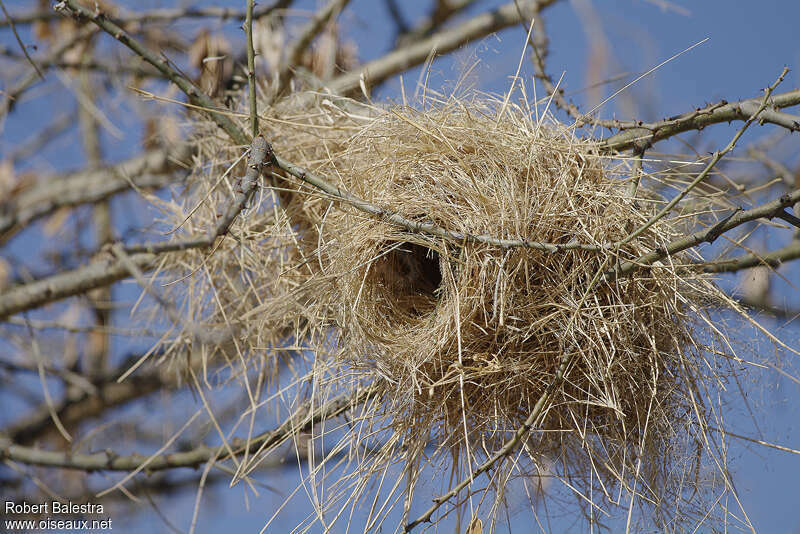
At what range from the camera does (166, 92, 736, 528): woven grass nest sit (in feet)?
4.07

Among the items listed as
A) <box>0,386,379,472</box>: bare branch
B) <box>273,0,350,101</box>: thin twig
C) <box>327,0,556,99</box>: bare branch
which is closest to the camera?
<box>0,386,379,472</box>: bare branch

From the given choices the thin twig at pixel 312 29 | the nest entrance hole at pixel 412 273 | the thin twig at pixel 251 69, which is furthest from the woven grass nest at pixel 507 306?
the thin twig at pixel 312 29

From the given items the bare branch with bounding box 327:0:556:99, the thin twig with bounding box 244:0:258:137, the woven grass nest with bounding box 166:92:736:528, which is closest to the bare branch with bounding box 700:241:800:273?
the woven grass nest with bounding box 166:92:736:528

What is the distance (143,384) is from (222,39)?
1.06 m

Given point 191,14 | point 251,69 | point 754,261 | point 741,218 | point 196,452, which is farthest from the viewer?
point 191,14

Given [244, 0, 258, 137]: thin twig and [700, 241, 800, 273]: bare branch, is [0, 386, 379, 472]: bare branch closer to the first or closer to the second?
[244, 0, 258, 137]: thin twig

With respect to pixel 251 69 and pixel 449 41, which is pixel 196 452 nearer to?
pixel 251 69

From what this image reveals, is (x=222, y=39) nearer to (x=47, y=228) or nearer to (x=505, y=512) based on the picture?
(x=47, y=228)

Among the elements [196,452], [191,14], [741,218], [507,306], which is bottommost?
[196,452]

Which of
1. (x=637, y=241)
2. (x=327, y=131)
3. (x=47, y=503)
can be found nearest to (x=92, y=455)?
(x=47, y=503)

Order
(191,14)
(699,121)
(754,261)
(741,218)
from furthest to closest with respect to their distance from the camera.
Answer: (191,14) < (754,261) < (699,121) < (741,218)

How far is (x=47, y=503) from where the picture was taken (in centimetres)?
234

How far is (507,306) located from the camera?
1.26 m

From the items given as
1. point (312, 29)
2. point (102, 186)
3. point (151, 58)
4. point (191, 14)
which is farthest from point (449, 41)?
point (151, 58)
